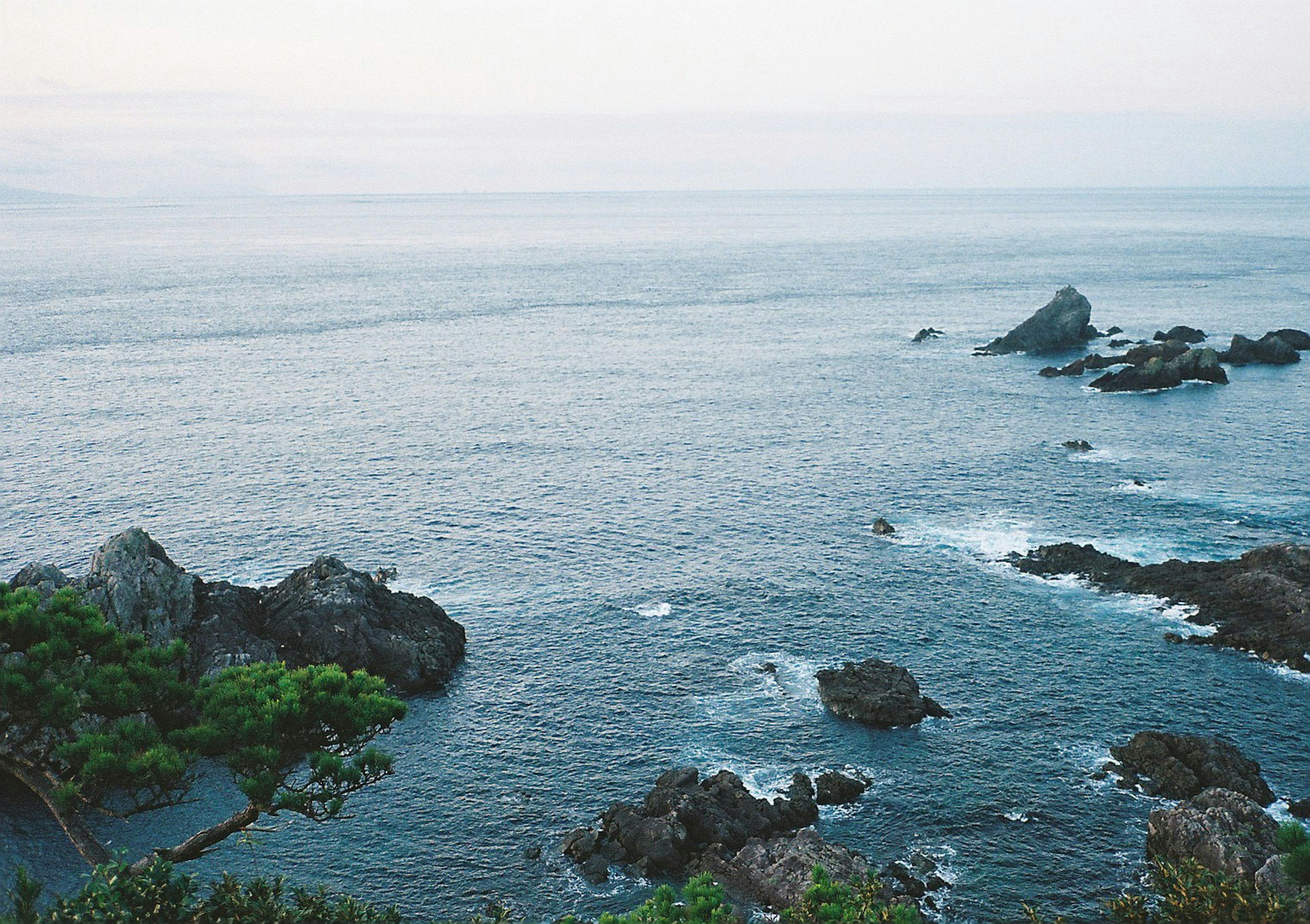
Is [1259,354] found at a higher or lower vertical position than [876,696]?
higher

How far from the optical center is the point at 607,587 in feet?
315

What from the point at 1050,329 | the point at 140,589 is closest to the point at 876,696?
the point at 140,589

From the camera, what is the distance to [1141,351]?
174 meters

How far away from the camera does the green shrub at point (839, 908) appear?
1532 inches

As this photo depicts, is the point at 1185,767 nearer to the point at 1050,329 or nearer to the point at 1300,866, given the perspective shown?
the point at 1300,866

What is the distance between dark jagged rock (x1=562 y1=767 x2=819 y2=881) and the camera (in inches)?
2378

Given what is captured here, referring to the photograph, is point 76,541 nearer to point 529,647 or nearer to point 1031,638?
point 529,647

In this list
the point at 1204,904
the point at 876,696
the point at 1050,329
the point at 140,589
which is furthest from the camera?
the point at 1050,329

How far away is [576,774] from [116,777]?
39700mm

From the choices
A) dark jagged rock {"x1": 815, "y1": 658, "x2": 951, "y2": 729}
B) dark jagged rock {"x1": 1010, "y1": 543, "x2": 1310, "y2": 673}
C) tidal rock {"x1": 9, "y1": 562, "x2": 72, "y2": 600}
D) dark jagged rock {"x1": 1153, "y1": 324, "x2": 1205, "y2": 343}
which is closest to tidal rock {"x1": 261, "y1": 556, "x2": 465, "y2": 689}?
tidal rock {"x1": 9, "y1": 562, "x2": 72, "y2": 600}

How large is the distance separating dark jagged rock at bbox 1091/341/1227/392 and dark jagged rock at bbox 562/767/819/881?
12267 centimetres

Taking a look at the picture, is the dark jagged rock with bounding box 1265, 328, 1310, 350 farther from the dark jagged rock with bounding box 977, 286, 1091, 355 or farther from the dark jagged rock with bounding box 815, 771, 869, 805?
the dark jagged rock with bounding box 815, 771, 869, 805

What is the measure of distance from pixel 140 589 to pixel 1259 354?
181 m

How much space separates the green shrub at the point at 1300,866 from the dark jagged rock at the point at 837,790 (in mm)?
40028
